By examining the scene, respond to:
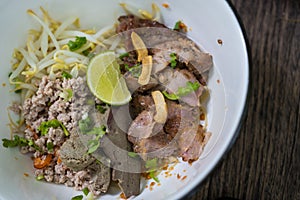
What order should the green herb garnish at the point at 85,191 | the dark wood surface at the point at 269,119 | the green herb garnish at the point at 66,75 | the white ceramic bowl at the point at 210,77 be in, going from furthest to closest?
the dark wood surface at the point at 269,119
the green herb garnish at the point at 66,75
the green herb garnish at the point at 85,191
the white ceramic bowl at the point at 210,77

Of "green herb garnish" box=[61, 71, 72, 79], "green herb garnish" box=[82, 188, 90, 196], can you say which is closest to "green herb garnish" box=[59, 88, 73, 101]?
"green herb garnish" box=[61, 71, 72, 79]

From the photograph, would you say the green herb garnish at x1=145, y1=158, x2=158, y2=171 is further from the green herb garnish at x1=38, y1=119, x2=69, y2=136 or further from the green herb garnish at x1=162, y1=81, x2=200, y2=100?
the green herb garnish at x1=38, y1=119, x2=69, y2=136

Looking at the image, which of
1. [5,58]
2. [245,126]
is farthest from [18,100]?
[245,126]

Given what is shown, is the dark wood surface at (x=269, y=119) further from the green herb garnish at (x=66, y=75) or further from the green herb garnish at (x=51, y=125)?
the green herb garnish at (x=66, y=75)

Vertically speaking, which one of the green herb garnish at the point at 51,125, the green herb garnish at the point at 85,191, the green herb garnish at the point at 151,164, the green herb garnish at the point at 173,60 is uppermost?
the green herb garnish at the point at 173,60

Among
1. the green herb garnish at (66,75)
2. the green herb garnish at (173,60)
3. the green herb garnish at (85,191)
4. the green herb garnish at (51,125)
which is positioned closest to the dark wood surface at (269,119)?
the green herb garnish at (173,60)

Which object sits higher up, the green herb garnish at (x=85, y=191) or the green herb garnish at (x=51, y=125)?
the green herb garnish at (x=51, y=125)

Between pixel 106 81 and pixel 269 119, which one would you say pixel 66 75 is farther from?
pixel 269 119
